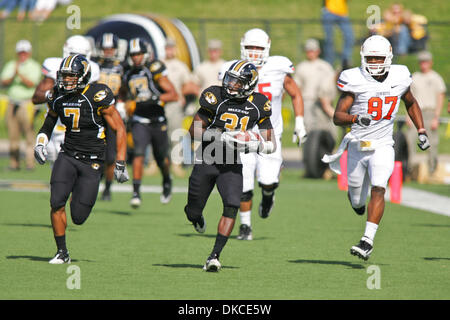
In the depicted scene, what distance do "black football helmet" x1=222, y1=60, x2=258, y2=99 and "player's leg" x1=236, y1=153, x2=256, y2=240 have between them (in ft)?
6.06

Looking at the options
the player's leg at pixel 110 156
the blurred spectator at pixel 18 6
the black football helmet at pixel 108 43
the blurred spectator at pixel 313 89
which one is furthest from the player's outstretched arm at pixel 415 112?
the blurred spectator at pixel 18 6

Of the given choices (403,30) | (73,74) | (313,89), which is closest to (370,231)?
(73,74)

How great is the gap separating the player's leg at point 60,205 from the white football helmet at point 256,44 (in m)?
2.46

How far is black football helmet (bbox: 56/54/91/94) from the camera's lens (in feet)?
25.6

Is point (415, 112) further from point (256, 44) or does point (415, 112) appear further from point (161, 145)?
point (161, 145)

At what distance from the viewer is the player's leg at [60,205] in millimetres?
7773

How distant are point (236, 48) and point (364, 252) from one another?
1683 cm

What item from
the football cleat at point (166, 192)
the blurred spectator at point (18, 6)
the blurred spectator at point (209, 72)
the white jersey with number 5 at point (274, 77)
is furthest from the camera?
the blurred spectator at point (18, 6)

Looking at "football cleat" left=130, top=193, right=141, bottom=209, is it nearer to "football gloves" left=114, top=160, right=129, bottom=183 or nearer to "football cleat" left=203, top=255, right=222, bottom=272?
"football gloves" left=114, top=160, right=129, bottom=183

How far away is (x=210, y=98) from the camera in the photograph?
7.70m

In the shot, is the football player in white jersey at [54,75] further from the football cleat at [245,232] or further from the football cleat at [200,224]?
the football cleat at [200,224]

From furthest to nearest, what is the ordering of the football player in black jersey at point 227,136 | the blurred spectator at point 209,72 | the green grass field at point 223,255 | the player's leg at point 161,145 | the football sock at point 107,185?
the blurred spectator at point 209,72
the football sock at point 107,185
the player's leg at point 161,145
the football player in black jersey at point 227,136
the green grass field at point 223,255
